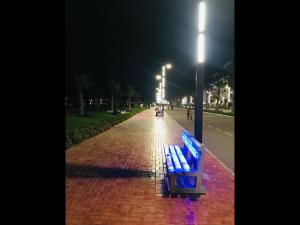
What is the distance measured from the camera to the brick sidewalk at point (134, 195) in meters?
4.45

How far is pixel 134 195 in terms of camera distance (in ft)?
17.9

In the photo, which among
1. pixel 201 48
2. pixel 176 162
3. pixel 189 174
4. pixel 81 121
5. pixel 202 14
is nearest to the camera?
pixel 189 174

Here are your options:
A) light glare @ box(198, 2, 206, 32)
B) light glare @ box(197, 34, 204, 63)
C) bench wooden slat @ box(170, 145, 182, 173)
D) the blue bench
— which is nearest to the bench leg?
the blue bench

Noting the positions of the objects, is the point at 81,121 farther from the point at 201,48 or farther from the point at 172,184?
the point at 172,184

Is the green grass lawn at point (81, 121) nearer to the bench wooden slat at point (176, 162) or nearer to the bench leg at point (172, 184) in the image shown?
the bench wooden slat at point (176, 162)

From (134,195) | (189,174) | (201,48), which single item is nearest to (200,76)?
(201,48)

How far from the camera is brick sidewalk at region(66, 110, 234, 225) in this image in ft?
14.6

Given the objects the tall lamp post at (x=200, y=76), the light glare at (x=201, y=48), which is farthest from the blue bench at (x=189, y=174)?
the light glare at (x=201, y=48)
